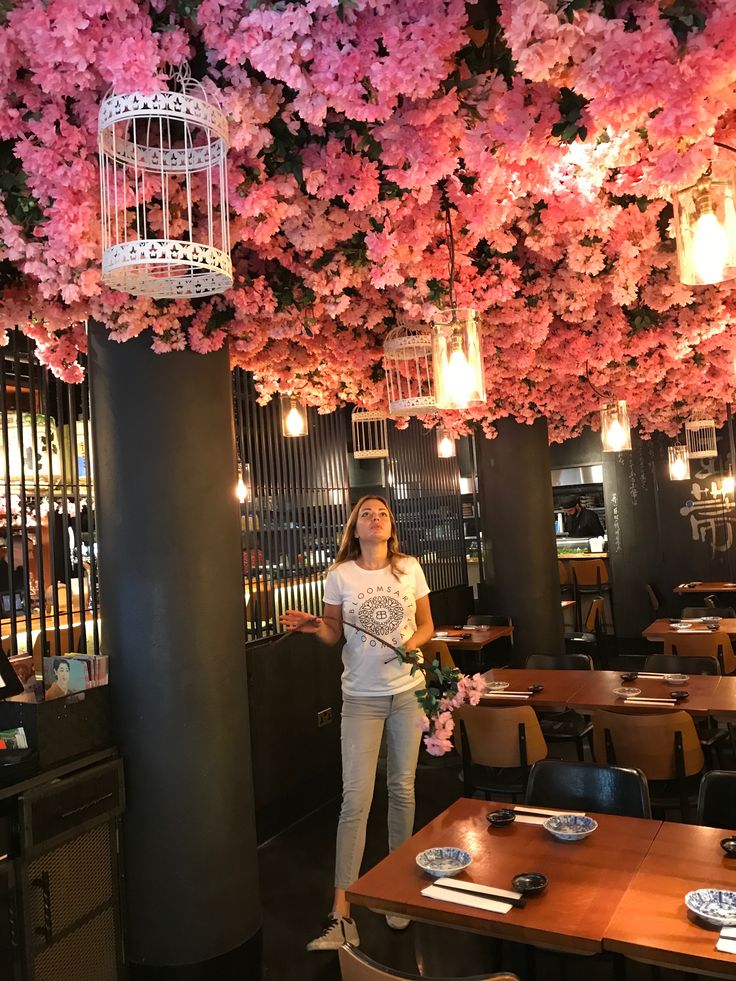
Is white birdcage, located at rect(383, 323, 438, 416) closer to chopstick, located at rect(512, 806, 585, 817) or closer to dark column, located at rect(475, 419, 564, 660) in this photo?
chopstick, located at rect(512, 806, 585, 817)

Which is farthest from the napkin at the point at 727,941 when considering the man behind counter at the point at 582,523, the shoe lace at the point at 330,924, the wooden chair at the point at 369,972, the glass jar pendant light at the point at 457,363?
the man behind counter at the point at 582,523

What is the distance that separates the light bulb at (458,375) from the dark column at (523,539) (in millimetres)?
5585

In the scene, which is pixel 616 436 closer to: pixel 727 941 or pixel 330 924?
pixel 330 924

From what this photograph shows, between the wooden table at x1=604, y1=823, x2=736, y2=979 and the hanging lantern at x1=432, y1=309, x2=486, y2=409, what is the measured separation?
1.66m

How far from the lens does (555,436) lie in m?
10.0

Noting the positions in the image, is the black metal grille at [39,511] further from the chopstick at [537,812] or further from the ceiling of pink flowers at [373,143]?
the chopstick at [537,812]

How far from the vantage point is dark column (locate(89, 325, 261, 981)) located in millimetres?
3562

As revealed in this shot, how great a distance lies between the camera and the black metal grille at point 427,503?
878cm

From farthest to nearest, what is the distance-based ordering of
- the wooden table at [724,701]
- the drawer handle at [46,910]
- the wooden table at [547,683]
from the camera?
the wooden table at [547,683], the wooden table at [724,701], the drawer handle at [46,910]

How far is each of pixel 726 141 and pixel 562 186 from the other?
0.73 meters

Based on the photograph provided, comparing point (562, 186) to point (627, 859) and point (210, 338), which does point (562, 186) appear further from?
point (627, 859)

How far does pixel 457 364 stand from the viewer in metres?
3.04

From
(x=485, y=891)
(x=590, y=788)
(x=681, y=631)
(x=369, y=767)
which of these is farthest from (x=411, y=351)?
(x=681, y=631)

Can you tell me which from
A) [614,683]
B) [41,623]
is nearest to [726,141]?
[614,683]
